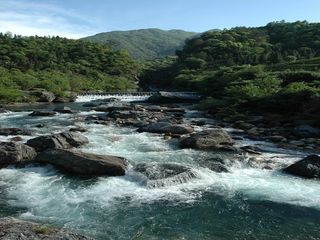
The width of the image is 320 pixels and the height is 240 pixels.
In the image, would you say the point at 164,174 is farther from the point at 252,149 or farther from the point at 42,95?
the point at 42,95

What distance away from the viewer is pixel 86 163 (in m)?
18.4

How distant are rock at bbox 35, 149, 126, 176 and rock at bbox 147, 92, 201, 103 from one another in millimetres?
35957

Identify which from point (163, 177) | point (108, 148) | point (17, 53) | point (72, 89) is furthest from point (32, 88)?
point (163, 177)

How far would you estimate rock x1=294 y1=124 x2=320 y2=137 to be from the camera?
27.7 meters

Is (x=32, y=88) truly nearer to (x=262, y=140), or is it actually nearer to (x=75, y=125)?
(x=75, y=125)

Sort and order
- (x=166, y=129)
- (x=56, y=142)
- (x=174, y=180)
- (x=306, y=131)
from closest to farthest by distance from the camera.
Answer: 1. (x=174, y=180)
2. (x=56, y=142)
3. (x=306, y=131)
4. (x=166, y=129)

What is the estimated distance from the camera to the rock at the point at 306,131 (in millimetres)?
27734

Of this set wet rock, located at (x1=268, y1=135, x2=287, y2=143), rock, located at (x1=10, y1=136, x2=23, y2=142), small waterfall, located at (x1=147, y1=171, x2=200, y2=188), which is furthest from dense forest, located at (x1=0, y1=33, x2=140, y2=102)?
small waterfall, located at (x1=147, y1=171, x2=200, y2=188)

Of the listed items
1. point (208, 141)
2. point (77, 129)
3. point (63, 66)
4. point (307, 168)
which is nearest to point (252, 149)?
point (208, 141)

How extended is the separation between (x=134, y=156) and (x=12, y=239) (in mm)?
13019

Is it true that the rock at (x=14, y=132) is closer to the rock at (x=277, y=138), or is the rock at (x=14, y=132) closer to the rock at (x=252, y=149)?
the rock at (x=252, y=149)

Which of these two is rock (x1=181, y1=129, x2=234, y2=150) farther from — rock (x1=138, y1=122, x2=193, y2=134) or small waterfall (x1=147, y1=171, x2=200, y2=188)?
small waterfall (x1=147, y1=171, x2=200, y2=188)

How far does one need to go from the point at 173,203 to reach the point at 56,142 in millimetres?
9015

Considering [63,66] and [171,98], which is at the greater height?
[63,66]
